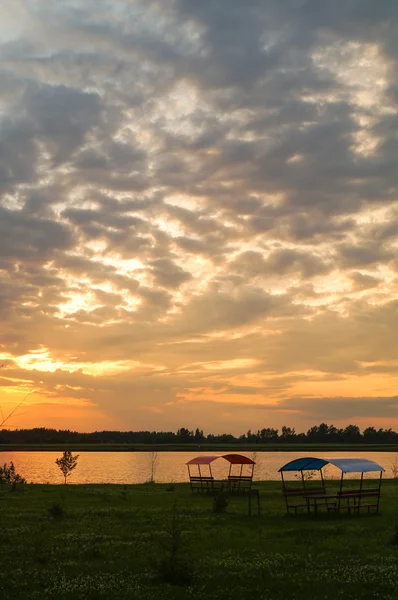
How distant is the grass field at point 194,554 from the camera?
51.6 feet

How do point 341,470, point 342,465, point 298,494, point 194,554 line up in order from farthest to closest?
point 341,470 → point 342,465 → point 298,494 → point 194,554

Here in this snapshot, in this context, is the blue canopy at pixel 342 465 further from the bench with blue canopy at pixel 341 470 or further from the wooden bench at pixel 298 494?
the wooden bench at pixel 298 494

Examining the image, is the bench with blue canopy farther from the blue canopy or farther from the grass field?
the grass field

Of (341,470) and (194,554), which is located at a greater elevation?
(341,470)

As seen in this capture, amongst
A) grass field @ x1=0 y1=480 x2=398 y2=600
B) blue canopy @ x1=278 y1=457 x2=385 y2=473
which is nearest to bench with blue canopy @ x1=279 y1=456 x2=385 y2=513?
blue canopy @ x1=278 y1=457 x2=385 y2=473

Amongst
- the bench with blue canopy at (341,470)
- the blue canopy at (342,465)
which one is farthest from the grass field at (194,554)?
the blue canopy at (342,465)

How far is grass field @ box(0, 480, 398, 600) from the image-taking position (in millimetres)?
15734

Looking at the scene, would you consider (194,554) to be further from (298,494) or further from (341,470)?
(341,470)

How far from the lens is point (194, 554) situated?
2041 centimetres

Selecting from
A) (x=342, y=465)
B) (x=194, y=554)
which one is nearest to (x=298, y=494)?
(x=342, y=465)

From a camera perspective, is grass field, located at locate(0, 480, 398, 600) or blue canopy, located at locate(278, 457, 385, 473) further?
blue canopy, located at locate(278, 457, 385, 473)

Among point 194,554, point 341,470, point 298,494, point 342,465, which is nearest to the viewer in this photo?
point 194,554

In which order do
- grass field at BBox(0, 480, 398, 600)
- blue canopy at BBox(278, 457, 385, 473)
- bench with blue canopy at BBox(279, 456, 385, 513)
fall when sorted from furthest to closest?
blue canopy at BBox(278, 457, 385, 473) < bench with blue canopy at BBox(279, 456, 385, 513) < grass field at BBox(0, 480, 398, 600)

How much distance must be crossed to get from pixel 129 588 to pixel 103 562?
3496 millimetres
